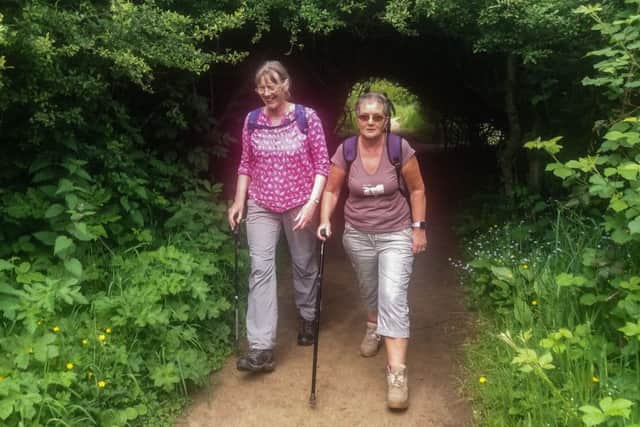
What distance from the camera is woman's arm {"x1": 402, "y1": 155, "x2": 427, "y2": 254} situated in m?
3.74

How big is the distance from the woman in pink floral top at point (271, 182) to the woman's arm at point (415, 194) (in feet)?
1.87

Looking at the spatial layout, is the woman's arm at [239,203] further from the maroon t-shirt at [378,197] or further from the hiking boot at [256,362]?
the hiking boot at [256,362]

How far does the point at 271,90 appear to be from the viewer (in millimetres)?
3859

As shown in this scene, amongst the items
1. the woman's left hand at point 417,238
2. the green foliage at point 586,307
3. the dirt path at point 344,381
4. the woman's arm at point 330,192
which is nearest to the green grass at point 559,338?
the green foliage at point 586,307

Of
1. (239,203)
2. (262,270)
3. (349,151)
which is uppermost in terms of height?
(349,151)

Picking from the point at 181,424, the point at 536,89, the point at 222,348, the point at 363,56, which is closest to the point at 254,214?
the point at 222,348

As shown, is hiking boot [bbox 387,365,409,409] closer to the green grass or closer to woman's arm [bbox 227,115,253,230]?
the green grass

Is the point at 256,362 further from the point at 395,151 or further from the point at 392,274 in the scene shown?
the point at 395,151

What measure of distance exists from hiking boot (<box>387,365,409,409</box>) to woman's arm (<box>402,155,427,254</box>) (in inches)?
30.2

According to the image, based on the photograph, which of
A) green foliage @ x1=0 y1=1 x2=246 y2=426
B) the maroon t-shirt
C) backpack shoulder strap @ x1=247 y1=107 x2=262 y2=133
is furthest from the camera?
backpack shoulder strap @ x1=247 y1=107 x2=262 y2=133

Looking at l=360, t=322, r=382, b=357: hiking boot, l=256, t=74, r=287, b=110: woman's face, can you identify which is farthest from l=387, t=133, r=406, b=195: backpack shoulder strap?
l=360, t=322, r=382, b=357: hiking boot

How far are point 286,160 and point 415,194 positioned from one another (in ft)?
2.91

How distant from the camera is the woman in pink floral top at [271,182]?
156 inches

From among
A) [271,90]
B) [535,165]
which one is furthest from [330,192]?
[535,165]
